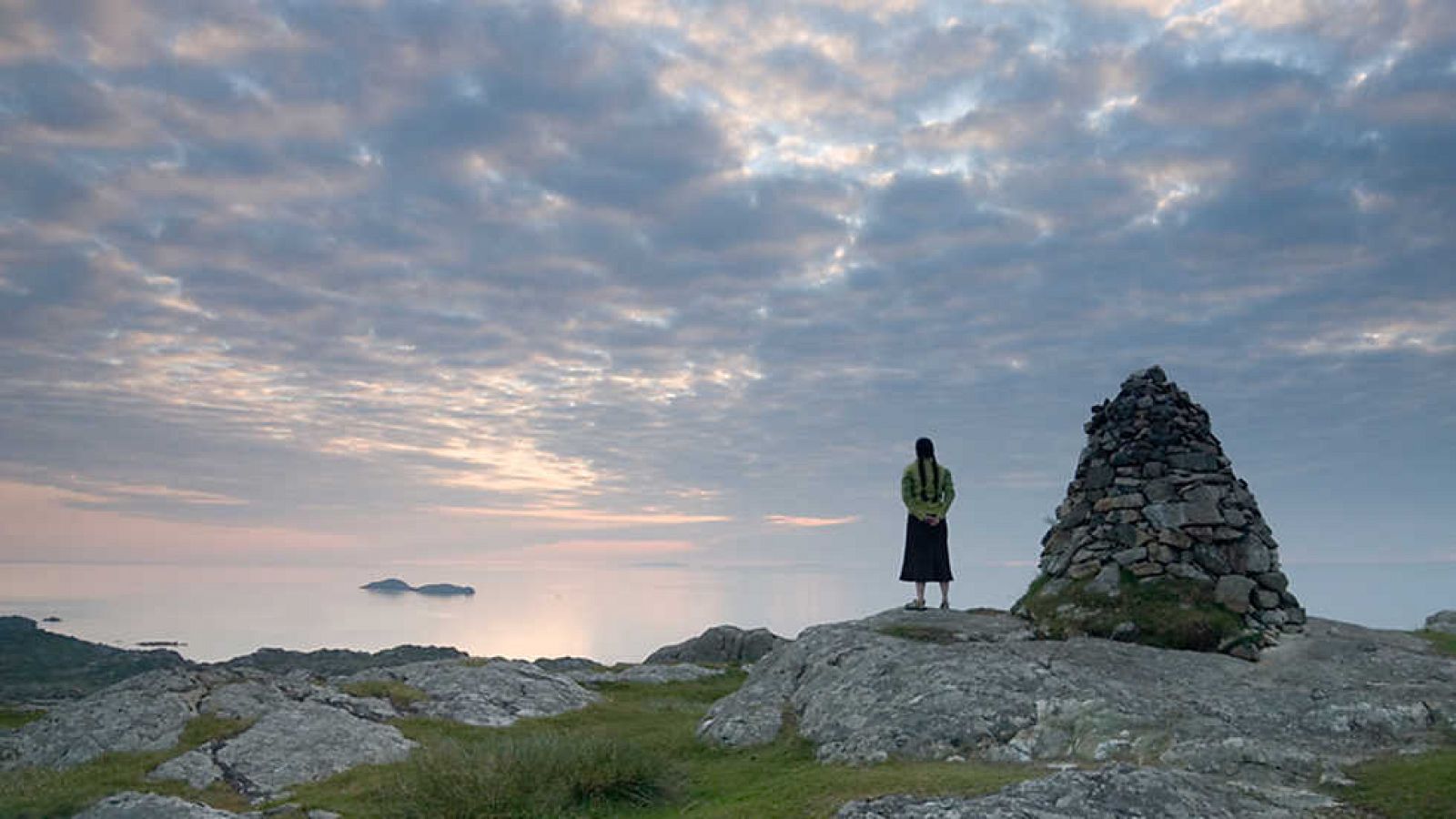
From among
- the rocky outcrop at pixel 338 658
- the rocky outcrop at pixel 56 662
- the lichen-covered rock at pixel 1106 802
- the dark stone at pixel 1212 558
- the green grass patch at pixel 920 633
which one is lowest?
the rocky outcrop at pixel 56 662

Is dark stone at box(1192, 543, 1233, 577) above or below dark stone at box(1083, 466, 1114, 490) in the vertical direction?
below

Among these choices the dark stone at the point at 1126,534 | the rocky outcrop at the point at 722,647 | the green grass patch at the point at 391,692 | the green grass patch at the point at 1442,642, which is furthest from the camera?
the rocky outcrop at the point at 722,647

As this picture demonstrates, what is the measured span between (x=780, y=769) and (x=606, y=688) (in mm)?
18545

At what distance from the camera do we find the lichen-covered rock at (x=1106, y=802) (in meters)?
10.9

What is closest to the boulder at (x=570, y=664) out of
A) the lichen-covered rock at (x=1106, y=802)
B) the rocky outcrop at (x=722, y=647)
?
the rocky outcrop at (x=722, y=647)

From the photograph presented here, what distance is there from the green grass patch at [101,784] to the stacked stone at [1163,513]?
1907 centimetres

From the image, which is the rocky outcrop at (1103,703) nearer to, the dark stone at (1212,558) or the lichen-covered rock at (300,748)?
the dark stone at (1212,558)

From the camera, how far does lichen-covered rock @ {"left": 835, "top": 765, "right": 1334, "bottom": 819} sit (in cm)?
1091

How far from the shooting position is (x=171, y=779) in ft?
64.8

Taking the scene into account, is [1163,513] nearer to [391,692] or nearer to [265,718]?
[391,692]

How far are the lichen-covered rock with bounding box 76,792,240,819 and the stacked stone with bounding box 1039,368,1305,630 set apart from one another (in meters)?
18.2

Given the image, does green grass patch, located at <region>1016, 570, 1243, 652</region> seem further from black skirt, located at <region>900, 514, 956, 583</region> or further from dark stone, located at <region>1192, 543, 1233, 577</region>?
black skirt, located at <region>900, 514, 956, 583</region>

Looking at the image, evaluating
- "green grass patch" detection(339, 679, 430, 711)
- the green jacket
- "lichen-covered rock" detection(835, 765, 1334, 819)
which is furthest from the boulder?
"lichen-covered rock" detection(835, 765, 1334, 819)

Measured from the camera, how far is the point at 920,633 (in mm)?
20844
